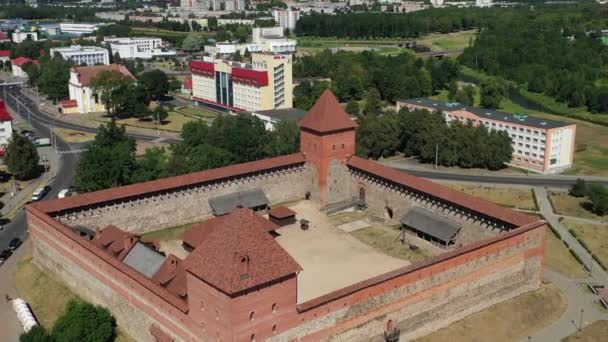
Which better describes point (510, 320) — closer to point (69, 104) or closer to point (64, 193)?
point (64, 193)

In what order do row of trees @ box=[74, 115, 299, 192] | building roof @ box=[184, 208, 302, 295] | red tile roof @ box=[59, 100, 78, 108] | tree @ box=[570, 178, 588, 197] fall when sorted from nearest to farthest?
building roof @ box=[184, 208, 302, 295] < row of trees @ box=[74, 115, 299, 192] < tree @ box=[570, 178, 588, 197] < red tile roof @ box=[59, 100, 78, 108]

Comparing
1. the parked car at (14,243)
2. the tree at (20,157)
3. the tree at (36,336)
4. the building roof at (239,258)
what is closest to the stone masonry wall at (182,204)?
the parked car at (14,243)

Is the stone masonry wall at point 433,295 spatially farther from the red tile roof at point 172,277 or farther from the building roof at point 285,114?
the building roof at point 285,114

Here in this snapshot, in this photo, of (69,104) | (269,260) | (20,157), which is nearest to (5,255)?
(20,157)

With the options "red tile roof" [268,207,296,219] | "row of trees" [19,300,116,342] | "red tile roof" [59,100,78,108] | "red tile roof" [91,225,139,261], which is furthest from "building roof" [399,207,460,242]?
"red tile roof" [59,100,78,108]

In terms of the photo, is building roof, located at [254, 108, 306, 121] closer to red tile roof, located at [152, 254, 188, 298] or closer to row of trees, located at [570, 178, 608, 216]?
row of trees, located at [570, 178, 608, 216]
